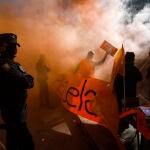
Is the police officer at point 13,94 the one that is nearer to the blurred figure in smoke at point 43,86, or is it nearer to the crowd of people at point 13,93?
the crowd of people at point 13,93

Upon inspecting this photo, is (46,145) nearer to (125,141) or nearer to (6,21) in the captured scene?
(125,141)

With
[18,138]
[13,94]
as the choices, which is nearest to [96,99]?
[18,138]

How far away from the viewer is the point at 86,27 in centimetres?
1279

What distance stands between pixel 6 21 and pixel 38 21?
119 centimetres

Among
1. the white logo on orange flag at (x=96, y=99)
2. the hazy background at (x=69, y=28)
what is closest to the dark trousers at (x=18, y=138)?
the white logo on orange flag at (x=96, y=99)

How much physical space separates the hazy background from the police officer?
698 centimetres

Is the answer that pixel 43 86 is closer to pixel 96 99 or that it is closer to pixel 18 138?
pixel 96 99

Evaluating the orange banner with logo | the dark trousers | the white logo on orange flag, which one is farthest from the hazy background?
the dark trousers

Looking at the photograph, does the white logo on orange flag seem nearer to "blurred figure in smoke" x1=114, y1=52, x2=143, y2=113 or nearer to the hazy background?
"blurred figure in smoke" x1=114, y1=52, x2=143, y2=113

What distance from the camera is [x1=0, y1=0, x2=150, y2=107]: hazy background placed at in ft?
40.0

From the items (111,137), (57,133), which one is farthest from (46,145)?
(111,137)

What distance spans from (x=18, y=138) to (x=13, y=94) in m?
0.67

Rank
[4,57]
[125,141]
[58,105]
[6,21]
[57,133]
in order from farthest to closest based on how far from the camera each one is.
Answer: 1. [6,21]
2. [58,105]
3. [57,133]
4. [125,141]
5. [4,57]

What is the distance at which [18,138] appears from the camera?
4.83 m
